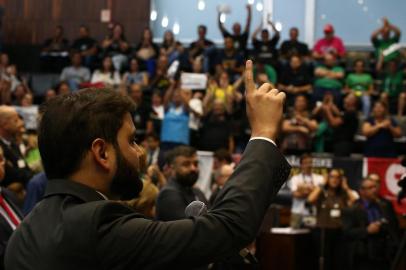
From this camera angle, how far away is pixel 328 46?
15.6 metres

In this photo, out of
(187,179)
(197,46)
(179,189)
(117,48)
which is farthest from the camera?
(117,48)

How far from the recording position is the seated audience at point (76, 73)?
1591 centimetres

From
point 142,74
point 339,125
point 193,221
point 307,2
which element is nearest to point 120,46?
point 142,74

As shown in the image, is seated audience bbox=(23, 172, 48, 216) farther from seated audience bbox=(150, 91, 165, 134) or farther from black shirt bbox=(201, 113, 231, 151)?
seated audience bbox=(150, 91, 165, 134)

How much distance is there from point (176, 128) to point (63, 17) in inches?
290

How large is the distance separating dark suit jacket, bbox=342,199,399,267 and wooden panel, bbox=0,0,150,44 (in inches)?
396

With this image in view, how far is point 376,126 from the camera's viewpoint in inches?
485

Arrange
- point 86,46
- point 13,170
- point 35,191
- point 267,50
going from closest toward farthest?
point 35,191 < point 13,170 < point 267,50 < point 86,46

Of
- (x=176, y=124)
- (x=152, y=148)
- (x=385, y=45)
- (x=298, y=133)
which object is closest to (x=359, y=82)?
(x=385, y=45)

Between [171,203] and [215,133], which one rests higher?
[171,203]

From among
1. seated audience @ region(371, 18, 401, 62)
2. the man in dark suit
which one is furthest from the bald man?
seated audience @ region(371, 18, 401, 62)

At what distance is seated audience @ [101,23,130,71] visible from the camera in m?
16.4

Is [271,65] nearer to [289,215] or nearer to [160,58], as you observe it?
[160,58]

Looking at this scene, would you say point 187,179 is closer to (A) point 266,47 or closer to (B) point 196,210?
(B) point 196,210
